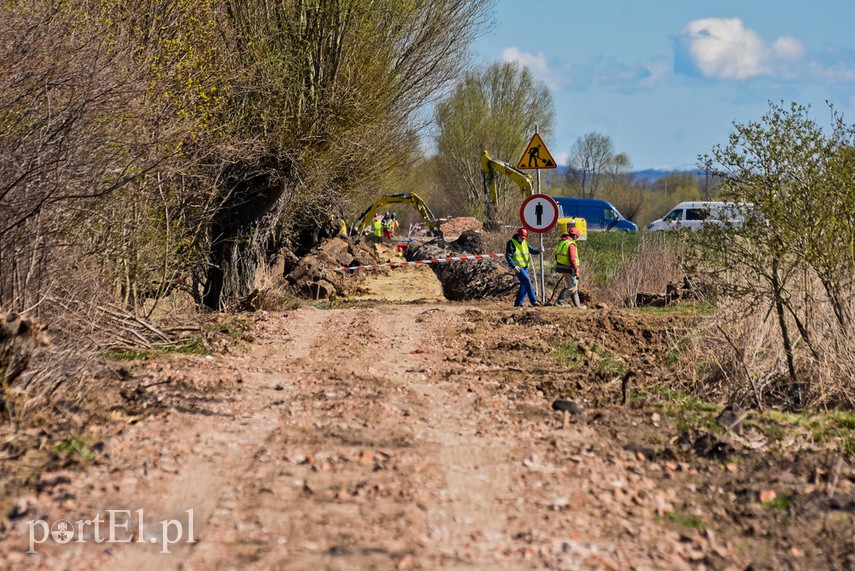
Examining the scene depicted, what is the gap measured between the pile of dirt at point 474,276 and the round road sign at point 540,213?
4.49 metres

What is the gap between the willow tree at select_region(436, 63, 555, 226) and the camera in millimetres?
57094

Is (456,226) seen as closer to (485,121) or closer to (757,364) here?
(485,121)

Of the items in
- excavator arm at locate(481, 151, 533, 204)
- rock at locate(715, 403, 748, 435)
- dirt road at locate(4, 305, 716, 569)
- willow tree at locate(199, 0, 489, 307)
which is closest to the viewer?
dirt road at locate(4, 305, 716, 569)

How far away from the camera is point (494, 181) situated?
33938mm

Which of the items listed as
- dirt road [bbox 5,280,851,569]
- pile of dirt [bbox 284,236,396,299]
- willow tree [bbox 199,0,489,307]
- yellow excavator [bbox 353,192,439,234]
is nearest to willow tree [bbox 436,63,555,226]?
yellow excavator [bbox 353,192,439,234]

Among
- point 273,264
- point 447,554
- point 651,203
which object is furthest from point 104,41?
point 651,203

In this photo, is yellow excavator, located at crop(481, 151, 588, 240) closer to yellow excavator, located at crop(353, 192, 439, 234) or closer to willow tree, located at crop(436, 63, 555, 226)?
yellow excavator, located at crop(353, 192, 439, 234)

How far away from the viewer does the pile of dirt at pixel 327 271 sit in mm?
22291

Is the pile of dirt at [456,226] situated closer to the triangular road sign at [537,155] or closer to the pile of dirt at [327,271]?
the pile of dirt at [327,271]

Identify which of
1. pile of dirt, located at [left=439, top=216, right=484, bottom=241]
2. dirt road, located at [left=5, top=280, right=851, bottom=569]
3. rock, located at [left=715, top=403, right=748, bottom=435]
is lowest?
dirt road, located at [left=5, top=280, right=851, bottom=569]

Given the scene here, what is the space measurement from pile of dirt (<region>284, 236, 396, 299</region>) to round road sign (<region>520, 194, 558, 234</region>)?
227 inches

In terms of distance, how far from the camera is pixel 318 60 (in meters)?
18.2

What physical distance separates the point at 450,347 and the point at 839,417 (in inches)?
188

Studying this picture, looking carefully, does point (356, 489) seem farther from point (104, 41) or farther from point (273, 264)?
point (273, 264)
